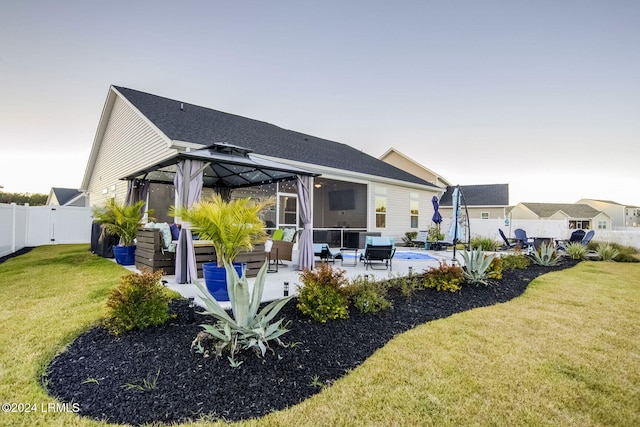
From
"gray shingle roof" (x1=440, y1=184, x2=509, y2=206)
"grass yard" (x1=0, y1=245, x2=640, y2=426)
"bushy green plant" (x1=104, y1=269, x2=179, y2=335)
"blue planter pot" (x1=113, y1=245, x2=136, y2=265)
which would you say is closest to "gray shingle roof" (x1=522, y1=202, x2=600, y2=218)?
"gray shingle roof" (x1=440, y1=184, x2=509, y2=206)

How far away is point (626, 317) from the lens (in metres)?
4.98

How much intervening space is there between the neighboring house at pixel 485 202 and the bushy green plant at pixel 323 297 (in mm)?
24786

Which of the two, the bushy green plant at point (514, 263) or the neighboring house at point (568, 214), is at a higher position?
the neighboring house at point (568, 214)

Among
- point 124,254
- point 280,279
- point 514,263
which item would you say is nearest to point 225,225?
point 280,279

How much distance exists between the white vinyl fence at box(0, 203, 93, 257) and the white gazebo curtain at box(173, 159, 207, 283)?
9373mm

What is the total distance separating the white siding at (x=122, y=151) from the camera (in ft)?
35.3

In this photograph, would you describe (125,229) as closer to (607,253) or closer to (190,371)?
(190,371)

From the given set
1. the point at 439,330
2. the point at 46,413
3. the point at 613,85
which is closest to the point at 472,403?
the point at 439,330

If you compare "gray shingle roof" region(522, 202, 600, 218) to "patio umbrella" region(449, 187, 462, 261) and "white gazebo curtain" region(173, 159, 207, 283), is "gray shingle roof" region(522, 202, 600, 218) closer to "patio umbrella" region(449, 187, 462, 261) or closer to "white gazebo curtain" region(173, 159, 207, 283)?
"patio umbrella" region(449, 187, 462, 261)

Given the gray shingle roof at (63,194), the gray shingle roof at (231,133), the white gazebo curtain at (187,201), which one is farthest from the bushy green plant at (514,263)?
the gray shingle roof at (63,194)

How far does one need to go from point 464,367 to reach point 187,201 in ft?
17.5

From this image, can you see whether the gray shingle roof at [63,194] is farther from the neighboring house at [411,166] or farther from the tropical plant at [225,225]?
the tropical plant at [225,225]

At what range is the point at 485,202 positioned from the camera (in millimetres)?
28094

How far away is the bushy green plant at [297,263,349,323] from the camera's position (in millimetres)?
4230
